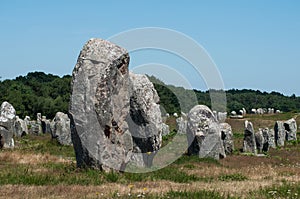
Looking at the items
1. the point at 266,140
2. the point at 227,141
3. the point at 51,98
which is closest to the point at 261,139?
the point at 266,140

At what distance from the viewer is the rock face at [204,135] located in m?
22.5

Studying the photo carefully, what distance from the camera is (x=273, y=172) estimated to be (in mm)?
16219

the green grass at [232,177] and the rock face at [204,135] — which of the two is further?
the rock face at [204,135]

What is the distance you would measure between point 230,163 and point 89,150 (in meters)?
7.87

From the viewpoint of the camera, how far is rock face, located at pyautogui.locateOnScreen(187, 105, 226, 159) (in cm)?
2253

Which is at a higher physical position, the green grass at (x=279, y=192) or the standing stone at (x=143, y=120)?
the standing stone at (x=143, y=120)

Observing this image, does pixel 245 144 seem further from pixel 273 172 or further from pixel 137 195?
pixel 137 195

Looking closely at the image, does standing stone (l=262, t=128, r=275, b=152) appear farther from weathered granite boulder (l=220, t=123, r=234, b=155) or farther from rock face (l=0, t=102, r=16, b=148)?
rock face (l=0, t=102, r=16, b=148)

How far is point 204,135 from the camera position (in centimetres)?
2309

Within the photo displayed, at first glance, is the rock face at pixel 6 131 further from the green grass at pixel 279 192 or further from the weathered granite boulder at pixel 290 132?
the weathered granite boulder at pixel 290 132

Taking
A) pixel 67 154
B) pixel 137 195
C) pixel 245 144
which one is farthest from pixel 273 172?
pixel 245 144

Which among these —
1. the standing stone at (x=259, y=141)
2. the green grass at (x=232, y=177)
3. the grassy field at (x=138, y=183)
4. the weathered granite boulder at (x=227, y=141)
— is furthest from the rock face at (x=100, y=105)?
the standing stone at (x=259, y=141)

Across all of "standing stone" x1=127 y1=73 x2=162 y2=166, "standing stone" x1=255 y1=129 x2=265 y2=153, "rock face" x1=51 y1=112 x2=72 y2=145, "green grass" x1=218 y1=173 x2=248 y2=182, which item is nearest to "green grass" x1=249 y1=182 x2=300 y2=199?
"green grass" x1=218 y1=173 x2=248 y2=182

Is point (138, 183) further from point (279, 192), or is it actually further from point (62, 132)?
point (62, 132)
